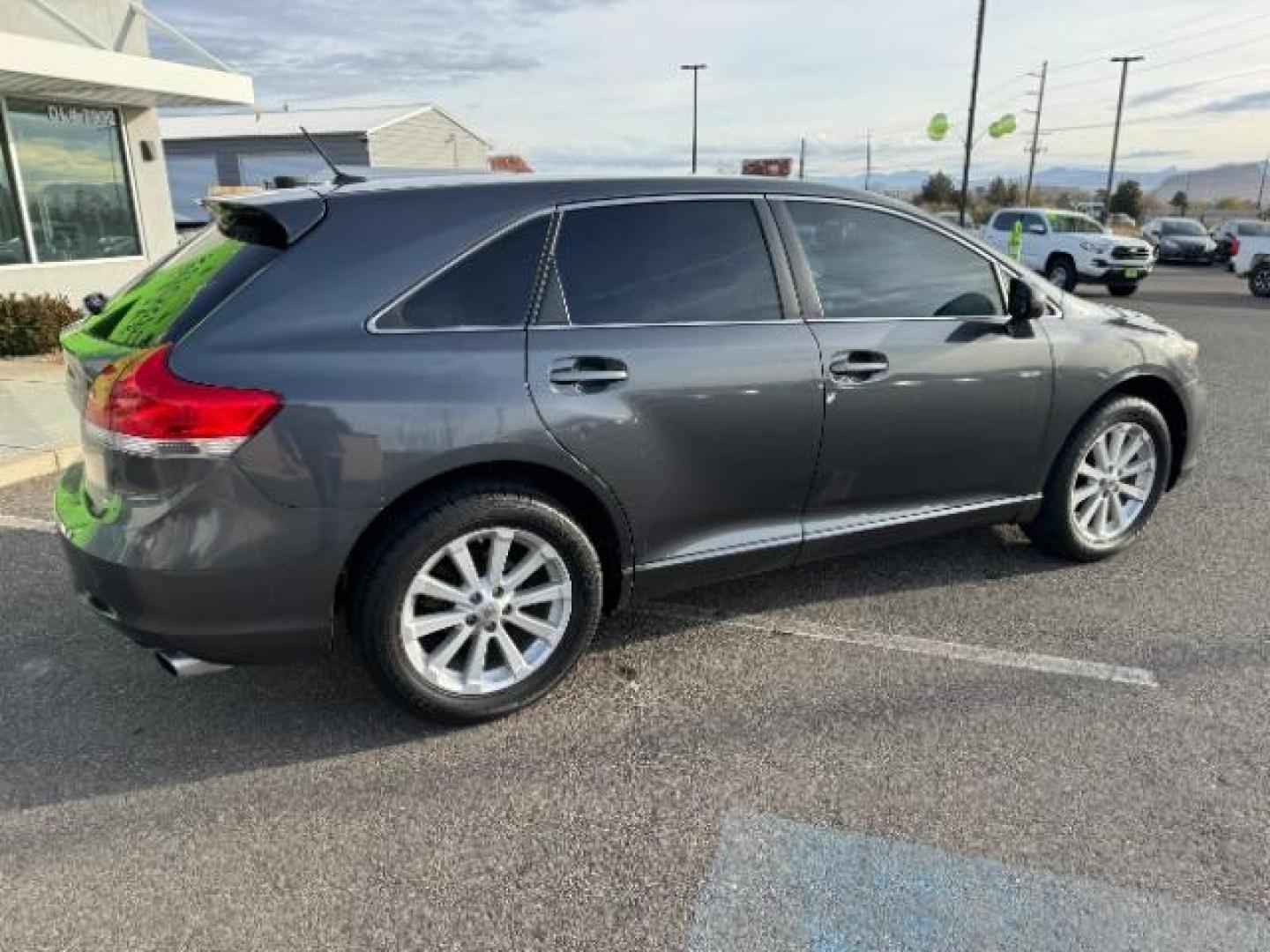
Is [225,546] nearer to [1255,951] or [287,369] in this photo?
[287,369]

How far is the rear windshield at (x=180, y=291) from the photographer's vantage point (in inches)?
104

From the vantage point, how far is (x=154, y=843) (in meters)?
2.49

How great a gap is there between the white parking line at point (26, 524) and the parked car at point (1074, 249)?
1704 cm

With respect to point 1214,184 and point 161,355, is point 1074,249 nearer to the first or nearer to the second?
point 161,355

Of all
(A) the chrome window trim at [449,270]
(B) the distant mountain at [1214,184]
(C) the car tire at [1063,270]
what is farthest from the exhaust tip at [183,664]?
(B) the distant mountain at [1214,184]

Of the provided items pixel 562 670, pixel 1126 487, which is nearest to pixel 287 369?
pixel 562 670

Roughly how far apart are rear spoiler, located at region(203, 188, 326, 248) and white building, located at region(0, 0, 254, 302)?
329 inches

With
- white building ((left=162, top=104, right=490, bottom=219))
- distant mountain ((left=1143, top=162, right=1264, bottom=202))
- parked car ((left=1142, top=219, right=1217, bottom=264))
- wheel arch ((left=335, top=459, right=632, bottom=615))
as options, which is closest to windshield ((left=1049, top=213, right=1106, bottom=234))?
parked car ((left=1142, top=219, right=1217, bottom=264))

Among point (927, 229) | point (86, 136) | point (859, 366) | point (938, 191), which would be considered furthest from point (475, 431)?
point (938, 191)

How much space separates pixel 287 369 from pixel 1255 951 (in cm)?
276

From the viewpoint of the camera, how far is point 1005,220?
822 inches

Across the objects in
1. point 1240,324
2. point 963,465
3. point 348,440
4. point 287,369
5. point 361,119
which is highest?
point 361,119

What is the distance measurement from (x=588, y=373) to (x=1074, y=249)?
62.1ft

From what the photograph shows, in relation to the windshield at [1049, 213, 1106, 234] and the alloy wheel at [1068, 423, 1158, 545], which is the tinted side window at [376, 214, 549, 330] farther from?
the windshield at [1049, 213, 1106, 234]
